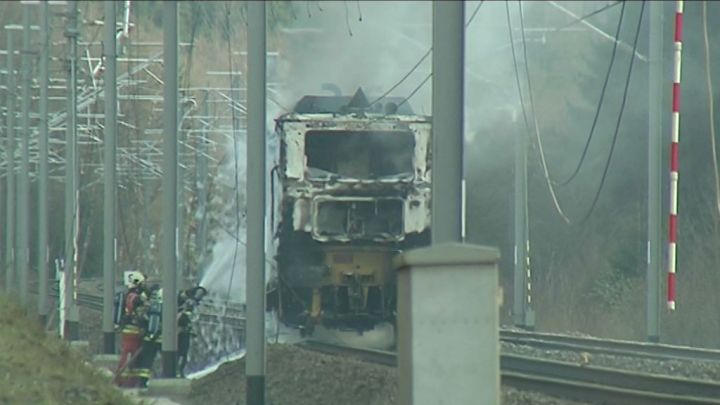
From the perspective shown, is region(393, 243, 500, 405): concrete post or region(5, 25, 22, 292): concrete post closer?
region(393, 243, 500, 405): concrete post

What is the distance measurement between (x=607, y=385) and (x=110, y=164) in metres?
10.1

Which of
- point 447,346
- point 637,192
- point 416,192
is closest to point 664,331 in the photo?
point 637,192

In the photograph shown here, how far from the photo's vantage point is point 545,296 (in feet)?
108

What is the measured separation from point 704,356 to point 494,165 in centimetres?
1175

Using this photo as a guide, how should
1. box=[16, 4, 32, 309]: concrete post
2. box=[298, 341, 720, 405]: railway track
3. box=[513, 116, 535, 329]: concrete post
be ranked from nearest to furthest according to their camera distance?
box=[298, 341, 720, 405]: railway track
box=[513, 116, 535, 329]: concrete post
box=[16, 4, 32, 309]: concrete post

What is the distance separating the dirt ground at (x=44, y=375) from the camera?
40.6 feet

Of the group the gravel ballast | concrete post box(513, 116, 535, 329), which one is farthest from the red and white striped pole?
concrete post box(513, 116, 535, 329)

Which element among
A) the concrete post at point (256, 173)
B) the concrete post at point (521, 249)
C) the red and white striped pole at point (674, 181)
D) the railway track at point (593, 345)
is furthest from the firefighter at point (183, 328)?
the concrete post at point (521, 249)

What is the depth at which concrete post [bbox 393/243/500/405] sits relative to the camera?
9875 mm

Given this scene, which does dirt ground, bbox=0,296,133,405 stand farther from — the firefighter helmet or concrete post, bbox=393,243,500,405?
the firefighter helmet

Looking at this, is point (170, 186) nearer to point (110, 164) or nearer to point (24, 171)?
point (110, 164)

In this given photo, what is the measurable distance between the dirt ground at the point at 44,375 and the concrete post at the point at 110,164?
207 inches

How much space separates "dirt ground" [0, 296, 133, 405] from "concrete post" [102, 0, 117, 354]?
5252mm

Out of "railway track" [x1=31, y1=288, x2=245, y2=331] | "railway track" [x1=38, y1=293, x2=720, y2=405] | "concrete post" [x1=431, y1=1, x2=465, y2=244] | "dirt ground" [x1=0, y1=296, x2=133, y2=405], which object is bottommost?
"railway track" [x1=31, y1=288, x2=245, y2=331]
